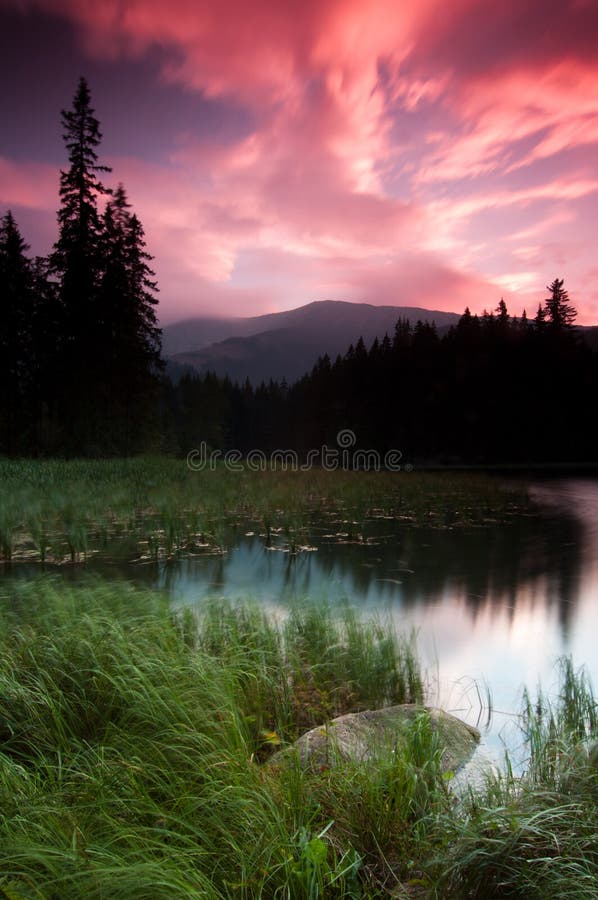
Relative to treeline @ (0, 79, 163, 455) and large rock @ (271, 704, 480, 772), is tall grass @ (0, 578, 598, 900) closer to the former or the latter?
large rock @ (271, 704, 480, 772)

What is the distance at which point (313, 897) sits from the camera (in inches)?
86.9

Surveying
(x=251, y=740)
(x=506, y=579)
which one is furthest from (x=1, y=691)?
(x=506, y=579)

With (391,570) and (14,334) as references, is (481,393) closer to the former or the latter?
(14,334)

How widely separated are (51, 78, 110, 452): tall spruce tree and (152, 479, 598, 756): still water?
25.2 m

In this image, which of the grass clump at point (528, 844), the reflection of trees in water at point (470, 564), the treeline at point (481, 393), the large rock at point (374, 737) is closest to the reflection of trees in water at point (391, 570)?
the reflection of trees in water at point (470, 564)

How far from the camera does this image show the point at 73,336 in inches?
1373

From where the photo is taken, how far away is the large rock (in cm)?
333

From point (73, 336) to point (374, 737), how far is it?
3655cm

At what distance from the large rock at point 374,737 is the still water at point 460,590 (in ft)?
1.44

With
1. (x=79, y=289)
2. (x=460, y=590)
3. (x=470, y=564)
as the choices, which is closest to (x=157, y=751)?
(x=460, y=590)

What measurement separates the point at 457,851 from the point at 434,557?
9.83m

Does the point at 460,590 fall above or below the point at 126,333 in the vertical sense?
below

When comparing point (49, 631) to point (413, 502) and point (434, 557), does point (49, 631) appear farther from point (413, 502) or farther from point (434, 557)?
point (413, 502)

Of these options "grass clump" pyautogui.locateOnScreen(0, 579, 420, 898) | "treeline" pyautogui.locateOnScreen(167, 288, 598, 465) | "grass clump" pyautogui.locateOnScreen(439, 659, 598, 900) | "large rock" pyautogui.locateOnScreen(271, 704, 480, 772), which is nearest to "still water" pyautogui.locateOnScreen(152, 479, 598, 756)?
"large rock" pyautogui.locateOnScreen(271, 704, 480, 772)
